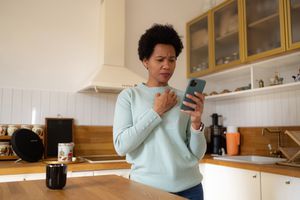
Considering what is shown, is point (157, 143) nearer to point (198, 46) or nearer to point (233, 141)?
point (233, 141)

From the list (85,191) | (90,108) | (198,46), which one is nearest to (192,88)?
(85,191)

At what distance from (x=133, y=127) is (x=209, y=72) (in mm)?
1817

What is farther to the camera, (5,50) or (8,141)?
(5,50)

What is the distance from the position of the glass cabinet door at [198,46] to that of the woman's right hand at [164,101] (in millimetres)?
1684

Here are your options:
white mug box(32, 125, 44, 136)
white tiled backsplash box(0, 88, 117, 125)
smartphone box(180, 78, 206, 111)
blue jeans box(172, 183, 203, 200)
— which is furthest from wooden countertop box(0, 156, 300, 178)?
smartphone box(180, 78, 206, 111)

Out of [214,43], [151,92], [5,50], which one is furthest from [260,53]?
[5,50]

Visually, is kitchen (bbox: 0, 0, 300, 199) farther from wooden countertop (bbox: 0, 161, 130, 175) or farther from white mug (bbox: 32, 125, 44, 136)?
wooden countertop (bbox: 0, 161, 130, 175)

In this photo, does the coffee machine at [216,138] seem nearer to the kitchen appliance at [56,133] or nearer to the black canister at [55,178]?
the kitchen appliance at [56,133]

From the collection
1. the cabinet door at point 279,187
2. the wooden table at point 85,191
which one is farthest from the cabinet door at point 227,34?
the wooden table at point 85,191

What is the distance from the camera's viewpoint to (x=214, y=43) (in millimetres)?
2652

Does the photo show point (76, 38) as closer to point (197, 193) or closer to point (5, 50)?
point (5, 50)

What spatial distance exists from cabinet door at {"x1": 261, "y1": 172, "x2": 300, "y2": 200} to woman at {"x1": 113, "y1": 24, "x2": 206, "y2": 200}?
803 mm

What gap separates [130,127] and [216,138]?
5.90ft

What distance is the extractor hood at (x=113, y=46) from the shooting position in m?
2.30
